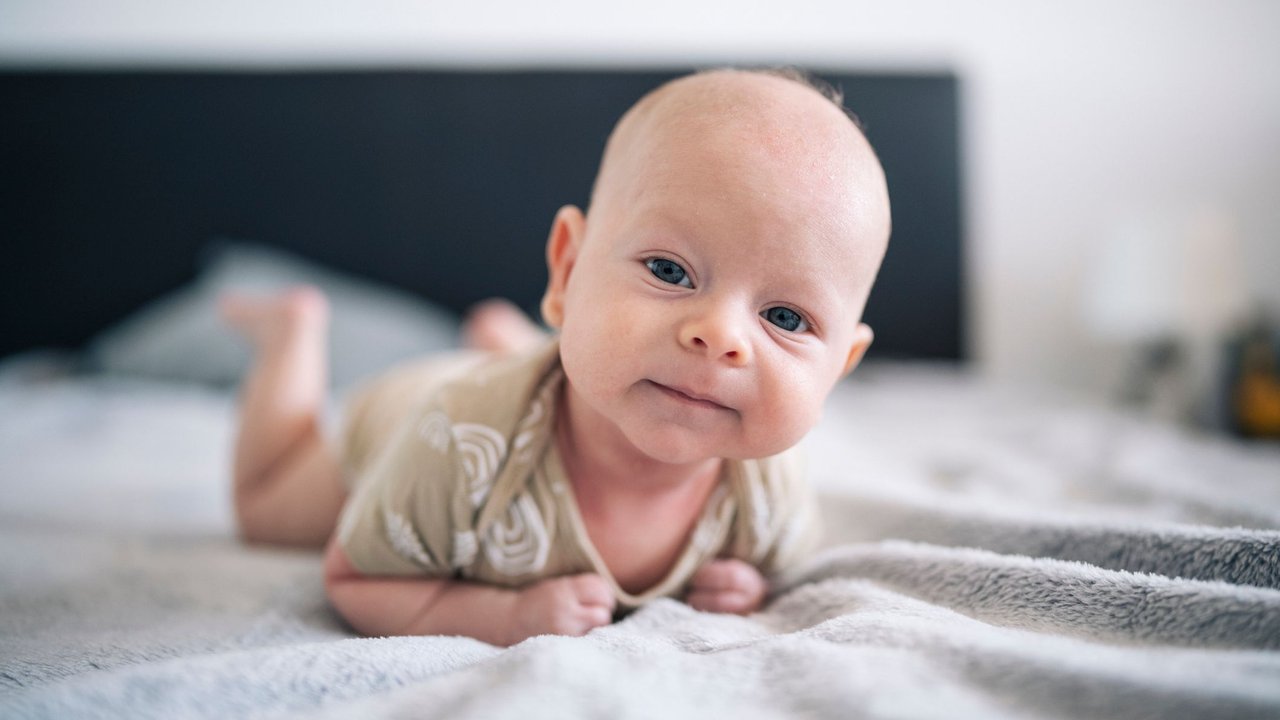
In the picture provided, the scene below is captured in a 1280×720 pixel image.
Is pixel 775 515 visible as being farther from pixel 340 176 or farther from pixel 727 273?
pixel 340 176

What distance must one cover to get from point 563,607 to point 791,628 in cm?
19

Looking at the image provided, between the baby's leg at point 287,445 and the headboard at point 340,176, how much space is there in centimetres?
131

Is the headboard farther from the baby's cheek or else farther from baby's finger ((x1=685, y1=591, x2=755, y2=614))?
the baby's cheek

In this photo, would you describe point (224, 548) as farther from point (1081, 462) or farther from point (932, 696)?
point (1081, 462)

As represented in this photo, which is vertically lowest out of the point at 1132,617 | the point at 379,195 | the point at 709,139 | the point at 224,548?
the point at 224,548

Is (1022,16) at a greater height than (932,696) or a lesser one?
greater

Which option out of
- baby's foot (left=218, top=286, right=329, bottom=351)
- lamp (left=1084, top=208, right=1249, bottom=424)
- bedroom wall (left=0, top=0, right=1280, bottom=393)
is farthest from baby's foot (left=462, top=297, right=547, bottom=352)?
lamp (left=1084, top=208, right=1249, bottom=424)

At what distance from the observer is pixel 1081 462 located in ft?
4.53

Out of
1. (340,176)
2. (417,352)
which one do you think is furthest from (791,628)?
(340,176)

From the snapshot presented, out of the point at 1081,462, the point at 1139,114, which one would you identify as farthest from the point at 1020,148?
the point at 1081,462

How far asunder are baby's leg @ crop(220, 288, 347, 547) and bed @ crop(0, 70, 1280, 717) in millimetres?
A: 40

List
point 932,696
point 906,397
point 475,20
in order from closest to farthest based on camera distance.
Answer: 1. point 932,696
2. point 906,397
3. point 475,20

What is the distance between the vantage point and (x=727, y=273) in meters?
0.58

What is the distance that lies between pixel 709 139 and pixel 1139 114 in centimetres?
283
